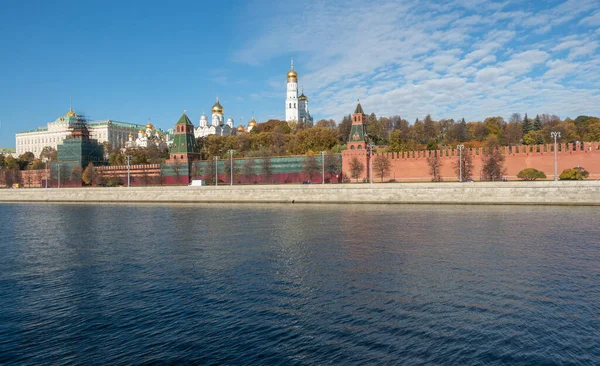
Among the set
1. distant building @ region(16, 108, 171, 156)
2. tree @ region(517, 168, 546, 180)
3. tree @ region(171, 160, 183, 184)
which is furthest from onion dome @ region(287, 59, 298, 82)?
tree @ region(517, 168, 546, 180)

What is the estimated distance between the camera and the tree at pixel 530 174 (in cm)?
4034

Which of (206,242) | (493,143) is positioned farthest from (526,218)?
(493,143)

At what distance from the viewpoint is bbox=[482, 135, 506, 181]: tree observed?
42.4 meters

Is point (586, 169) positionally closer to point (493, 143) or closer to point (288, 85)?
point (493, 143)

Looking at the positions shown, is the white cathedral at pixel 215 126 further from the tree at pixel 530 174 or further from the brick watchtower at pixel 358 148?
the tree at pixel 530 174

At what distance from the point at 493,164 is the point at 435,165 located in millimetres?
5618

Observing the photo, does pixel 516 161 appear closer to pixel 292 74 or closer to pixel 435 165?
pixel 435 165

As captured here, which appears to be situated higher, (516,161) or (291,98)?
→ (291,98)

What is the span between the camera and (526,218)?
2280cm

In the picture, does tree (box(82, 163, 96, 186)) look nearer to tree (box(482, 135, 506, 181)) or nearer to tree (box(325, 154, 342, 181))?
tree (box(325, 154, 342, 181))

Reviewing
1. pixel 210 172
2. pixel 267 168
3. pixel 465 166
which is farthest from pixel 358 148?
pixel 210 172

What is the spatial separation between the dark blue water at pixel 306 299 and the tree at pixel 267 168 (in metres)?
37.2

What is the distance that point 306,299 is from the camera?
9.52 meters

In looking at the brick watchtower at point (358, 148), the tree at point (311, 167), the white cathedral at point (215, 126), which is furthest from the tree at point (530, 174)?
the white cathedral at point (215, 126)
